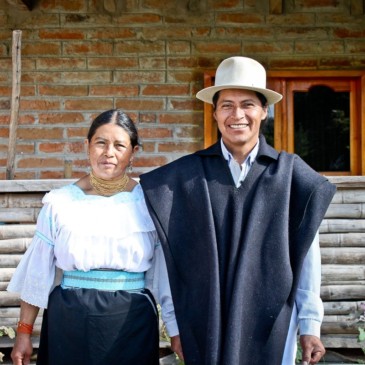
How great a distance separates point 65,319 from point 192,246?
0.55 metres

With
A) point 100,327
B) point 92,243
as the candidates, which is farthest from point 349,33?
point 100,327

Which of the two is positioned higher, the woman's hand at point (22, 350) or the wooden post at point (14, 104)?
the wooden post at point (14, 104)

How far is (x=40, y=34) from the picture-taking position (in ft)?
18.5

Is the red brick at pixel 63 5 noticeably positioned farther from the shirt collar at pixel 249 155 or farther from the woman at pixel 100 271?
the shirt collar at pixel 249 155

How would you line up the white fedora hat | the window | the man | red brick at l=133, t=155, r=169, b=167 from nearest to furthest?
the man < the white fedora hat < red brick at l=133, t=155, r=169, b=167 < the window

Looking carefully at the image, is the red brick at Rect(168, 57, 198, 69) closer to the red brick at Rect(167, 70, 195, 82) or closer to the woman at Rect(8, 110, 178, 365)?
the red brick at Rect(167, 70, 195, 82)

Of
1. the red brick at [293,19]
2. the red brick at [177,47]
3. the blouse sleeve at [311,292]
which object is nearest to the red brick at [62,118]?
the red brick at [177,47]

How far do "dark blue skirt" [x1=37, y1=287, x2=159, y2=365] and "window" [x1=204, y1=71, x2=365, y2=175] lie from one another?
3.28m

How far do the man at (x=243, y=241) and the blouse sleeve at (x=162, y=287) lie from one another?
9 cm

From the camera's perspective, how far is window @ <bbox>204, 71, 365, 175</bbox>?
570cm

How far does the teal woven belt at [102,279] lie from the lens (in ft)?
8.62

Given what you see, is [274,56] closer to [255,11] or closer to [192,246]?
[255,11]

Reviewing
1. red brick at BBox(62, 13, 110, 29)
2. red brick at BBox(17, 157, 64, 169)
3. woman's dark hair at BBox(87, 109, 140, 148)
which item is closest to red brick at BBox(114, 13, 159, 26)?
red brick at BBox(62, 13, 110, 29)

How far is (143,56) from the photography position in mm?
5613
